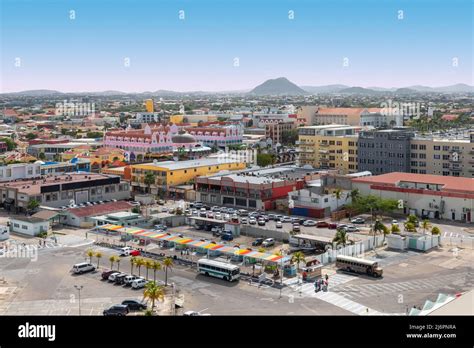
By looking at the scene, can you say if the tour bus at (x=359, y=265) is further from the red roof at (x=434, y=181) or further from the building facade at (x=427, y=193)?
the red roof at (x=434, y=181)

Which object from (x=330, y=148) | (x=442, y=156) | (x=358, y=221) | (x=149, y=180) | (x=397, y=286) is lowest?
(x=397, y=286)

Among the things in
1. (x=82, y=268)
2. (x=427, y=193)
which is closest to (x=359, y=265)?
(x=82, y=268)

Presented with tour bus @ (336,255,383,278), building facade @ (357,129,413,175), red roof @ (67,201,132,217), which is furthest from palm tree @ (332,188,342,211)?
red roof @ (67,201,132,217)

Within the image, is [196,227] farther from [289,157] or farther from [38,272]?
[289,157]

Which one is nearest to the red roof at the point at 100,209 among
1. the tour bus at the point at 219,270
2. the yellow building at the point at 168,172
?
the yellow building at the point at 168,172

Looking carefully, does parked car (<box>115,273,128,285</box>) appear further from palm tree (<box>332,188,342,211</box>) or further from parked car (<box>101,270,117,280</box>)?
palm tree (<box>332,188,342,211</box>)

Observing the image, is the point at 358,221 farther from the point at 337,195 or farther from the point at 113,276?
the point at 113,276

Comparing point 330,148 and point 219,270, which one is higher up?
point 330,148
